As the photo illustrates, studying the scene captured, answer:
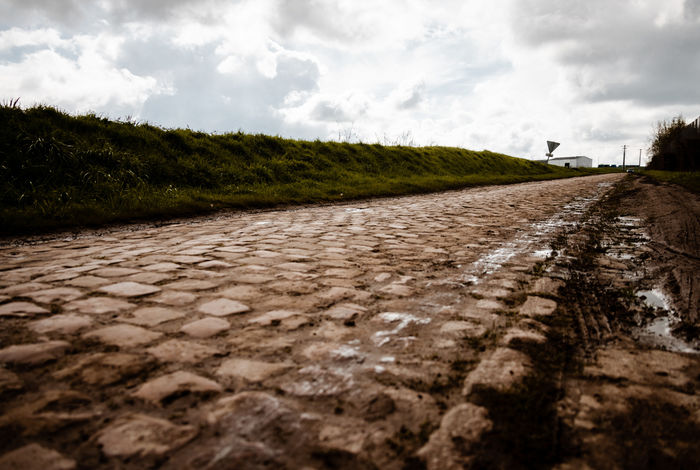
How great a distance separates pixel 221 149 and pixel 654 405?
36.7ft

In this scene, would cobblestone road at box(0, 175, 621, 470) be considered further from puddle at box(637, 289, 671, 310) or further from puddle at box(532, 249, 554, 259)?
puddle at box(637, 289, 671, 310)

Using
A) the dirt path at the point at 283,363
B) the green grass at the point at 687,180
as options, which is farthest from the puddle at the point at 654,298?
the green grass at the point at 687,180

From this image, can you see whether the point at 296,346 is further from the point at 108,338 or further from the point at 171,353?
the point at 108,338

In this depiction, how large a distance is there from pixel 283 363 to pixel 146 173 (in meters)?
7.85

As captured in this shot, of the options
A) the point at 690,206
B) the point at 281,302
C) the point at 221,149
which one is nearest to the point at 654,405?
the point at 281,302

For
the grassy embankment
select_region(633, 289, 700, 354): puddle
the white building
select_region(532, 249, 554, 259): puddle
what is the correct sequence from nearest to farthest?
select_region(633, 289, 700, 354): puddle, select_region(532, 249, 554, 259): puddle, the grassy embankment, the white building

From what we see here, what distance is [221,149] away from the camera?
36.0 ft

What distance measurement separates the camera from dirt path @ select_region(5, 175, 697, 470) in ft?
3.74

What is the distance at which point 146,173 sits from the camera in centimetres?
807

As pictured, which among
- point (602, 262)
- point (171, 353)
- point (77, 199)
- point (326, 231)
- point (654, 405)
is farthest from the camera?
point (77, 199)

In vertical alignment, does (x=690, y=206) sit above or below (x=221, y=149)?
below

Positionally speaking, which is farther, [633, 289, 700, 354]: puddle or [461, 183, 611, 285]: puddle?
[461, 183, 611, 285]: puddle

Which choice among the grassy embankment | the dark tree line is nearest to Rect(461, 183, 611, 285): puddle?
the grassy embankment

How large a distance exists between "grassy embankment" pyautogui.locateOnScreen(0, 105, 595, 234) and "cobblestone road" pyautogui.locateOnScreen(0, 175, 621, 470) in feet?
8.53
